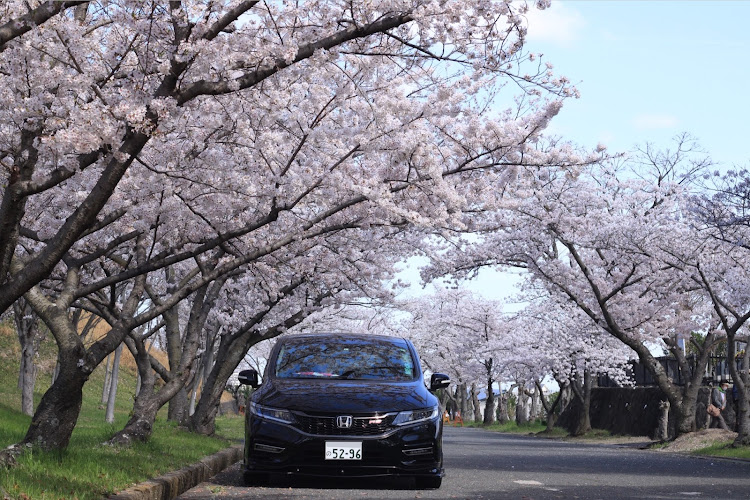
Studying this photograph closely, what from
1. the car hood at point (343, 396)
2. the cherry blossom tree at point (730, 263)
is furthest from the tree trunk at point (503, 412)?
the car hood at point (343, 396)

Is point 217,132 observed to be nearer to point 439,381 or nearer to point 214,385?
point 439,381

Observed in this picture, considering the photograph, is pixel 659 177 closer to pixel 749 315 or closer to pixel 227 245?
pixel 749 315

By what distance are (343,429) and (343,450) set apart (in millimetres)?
187

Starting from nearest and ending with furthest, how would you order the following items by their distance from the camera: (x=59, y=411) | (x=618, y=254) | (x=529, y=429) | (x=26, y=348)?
(x=59, y=411) → (x=26, y=348) → (x=618, y=254) → (x=529, y=429)

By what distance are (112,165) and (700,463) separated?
1392cm

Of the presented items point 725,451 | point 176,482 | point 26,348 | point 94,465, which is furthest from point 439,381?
point 26,348

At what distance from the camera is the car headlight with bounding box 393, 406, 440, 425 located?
8.67 meters

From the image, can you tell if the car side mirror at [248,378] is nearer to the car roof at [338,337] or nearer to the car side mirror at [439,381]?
the car roof at [338,337]

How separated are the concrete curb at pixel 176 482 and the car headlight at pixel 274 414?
110cm

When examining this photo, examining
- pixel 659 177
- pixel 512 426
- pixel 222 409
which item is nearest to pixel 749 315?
pixel 659 177

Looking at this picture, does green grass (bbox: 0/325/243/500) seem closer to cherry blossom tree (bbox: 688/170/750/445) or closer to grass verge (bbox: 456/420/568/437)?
cherry blossom tree (bbox: 688/170/750/445)

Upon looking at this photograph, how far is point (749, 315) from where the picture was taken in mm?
21672

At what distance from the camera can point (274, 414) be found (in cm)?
880

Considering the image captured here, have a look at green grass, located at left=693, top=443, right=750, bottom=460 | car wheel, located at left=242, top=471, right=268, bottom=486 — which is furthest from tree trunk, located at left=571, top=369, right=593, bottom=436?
car wheel, located at left=242, top=471, right=268, bottom=486
